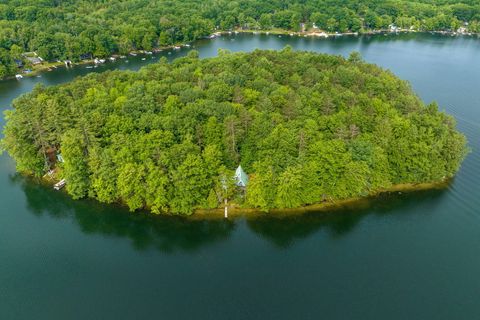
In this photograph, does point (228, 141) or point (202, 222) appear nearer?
point (202, 222)

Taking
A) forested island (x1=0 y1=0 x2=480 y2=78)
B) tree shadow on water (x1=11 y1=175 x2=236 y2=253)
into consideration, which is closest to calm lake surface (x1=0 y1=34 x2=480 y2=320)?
tree shadow on water (x1=11 y1=175 x2=236 y2=253)

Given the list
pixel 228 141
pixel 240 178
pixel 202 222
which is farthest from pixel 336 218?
pixel 228 141

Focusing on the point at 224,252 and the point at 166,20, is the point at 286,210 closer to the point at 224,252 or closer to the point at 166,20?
the point at 224,252

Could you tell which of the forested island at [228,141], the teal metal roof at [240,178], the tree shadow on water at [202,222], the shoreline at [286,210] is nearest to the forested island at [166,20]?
the forested island at [228,141]

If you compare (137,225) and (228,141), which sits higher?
(228,141)

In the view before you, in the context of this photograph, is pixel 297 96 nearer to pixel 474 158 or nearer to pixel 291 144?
pixel 291 144
